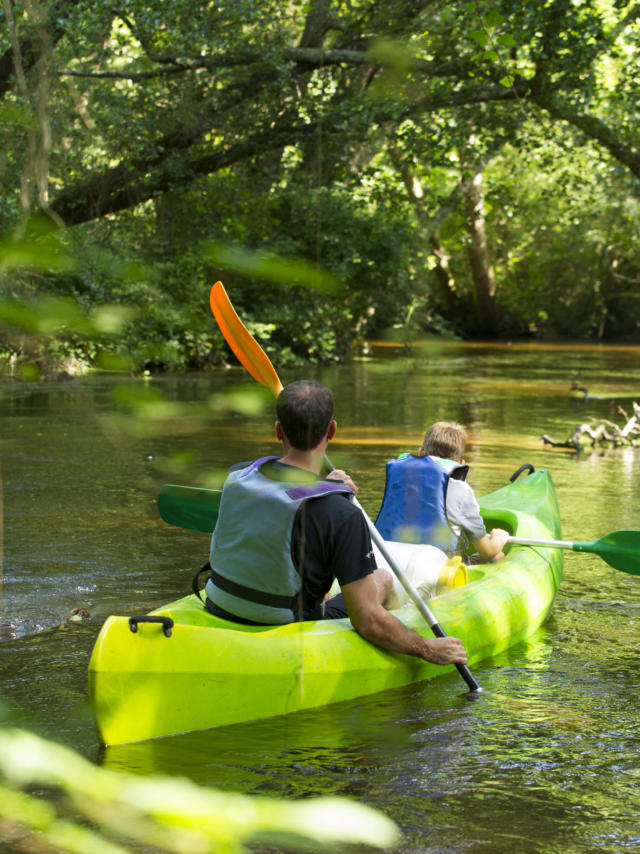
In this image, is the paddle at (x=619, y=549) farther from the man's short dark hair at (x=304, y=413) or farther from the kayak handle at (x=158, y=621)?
the kayak handle at (x=158, y=621)

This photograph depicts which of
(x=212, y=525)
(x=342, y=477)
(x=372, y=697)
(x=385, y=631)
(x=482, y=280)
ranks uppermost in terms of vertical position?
Answer: (x=482, y=280)

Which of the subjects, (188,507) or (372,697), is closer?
(372,697)

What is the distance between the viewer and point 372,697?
380 cm

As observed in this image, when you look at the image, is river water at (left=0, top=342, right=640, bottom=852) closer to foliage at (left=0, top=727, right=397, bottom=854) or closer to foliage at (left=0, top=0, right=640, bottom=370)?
foliage at (left=0, top=727, right=397, bottom=854)

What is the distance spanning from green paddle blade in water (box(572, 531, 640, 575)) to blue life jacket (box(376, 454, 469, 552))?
83 centimetres

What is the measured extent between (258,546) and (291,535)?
0.41ft

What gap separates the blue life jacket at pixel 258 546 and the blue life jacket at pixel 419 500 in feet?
3.19

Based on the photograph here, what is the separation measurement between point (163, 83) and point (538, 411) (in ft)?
19.5

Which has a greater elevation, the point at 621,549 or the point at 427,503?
the point at 427,503

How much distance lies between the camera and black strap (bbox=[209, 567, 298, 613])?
3475 millimetres

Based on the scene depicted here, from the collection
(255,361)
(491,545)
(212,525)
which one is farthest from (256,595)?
(491,545)

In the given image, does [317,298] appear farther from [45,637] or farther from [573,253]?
[573,253]

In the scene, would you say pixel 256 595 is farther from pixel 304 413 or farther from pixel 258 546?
pixel 304 413

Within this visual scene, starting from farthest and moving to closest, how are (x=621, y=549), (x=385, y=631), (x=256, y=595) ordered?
(x=621, y=549) → (x=385, y=631) → (x=256, y=595)
